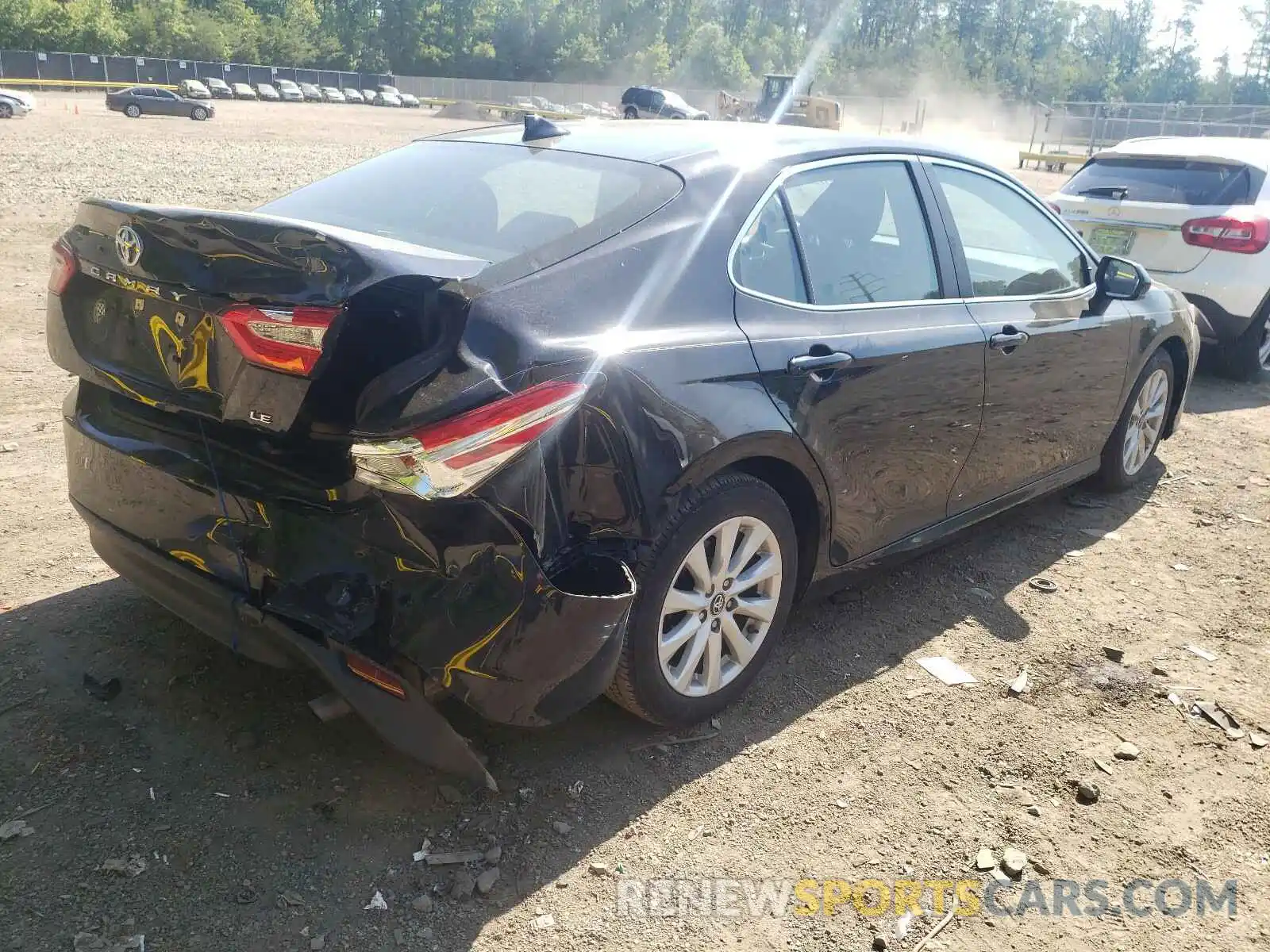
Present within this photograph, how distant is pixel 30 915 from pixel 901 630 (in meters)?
2.91

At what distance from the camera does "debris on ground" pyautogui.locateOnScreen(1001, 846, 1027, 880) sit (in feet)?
8.93

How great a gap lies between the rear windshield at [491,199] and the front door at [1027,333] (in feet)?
4.72

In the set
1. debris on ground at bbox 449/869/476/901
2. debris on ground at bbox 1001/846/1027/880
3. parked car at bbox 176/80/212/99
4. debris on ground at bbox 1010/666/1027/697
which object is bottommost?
debris on ground at bbox 449/869/476/901

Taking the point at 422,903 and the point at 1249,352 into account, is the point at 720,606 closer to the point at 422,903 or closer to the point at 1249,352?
the point at 422,903

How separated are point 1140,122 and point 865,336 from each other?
39.6 m

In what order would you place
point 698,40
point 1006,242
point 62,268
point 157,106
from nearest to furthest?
point 62,268 → point 1006,242 → point 157,106 → point 698,40

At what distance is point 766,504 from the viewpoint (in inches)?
121

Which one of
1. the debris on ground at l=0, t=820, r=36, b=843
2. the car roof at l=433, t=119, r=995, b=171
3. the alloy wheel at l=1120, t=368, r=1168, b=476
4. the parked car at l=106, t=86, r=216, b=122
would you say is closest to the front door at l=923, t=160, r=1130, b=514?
the car roof at l=433, t=119, r=995, b=171

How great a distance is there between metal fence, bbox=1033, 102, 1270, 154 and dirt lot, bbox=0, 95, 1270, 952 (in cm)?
3597

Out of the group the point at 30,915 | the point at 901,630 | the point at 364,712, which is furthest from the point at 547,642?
the point at 901,630

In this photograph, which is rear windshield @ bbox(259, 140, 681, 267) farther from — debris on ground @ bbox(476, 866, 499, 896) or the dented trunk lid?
debris on ground @ bbox(476, 866, 499, 896)

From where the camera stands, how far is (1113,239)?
795 cm

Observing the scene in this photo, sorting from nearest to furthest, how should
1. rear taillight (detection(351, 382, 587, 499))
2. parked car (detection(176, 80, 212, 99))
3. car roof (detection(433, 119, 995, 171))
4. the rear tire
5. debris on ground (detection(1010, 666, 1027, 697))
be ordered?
rear taillight (detection(351, 382, 587, 499))
car roof (detection(433, 119, 995, 171))
debris on ground (detection(1010, 666, 1027, 697))
the rear tire
parked car (detection(176, 80, 212, 99))

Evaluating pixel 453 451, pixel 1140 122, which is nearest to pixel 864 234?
pixel 453 451
